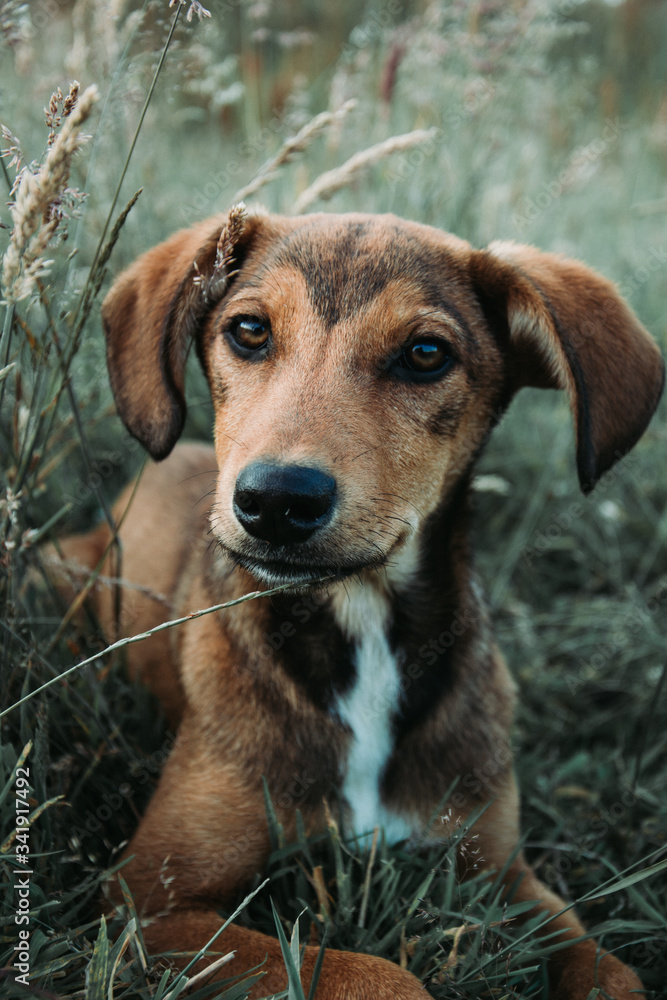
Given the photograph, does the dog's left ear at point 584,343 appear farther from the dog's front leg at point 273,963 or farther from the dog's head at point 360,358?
the dog's front leg at point 273,963

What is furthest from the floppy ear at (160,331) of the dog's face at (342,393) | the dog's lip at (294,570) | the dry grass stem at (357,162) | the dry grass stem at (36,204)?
the dry grass stem at (36,204)

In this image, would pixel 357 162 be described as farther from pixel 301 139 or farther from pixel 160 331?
pixel 160 331

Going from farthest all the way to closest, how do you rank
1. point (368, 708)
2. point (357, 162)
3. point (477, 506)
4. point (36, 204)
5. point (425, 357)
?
point (477, 506) < point (357, 162) < point (368, 708) < point (425, 357) < point (36, 204)

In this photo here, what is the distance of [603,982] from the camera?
2105 mm

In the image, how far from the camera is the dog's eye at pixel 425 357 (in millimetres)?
2338

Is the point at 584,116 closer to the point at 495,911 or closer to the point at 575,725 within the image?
the point at 575,725

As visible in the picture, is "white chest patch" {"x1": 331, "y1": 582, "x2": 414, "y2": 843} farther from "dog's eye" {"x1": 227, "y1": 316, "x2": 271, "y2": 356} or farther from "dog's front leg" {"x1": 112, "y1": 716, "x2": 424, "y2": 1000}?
"dog's eye" {"x1": 227, "y1": 316, "x2": 271, "y2": 356}

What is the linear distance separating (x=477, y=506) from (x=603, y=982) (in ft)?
9.58

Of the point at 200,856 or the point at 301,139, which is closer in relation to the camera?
the point at 200,856

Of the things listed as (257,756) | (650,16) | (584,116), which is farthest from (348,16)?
(257,756)

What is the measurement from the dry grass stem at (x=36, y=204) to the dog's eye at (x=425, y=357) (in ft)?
3.66

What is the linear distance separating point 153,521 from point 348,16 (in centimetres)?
650
